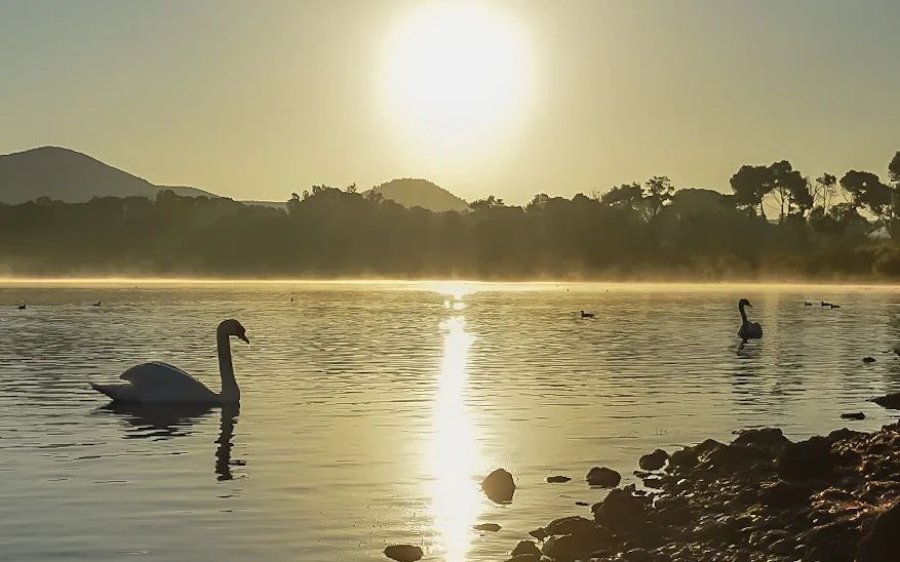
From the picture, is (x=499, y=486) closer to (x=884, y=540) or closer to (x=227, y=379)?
(x=884, y=540)

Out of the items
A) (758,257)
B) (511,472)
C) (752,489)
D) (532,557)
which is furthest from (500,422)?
(758,257)

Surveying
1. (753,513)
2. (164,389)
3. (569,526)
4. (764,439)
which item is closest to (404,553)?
(569,526)

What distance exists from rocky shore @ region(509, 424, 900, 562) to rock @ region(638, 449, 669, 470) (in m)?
2.01

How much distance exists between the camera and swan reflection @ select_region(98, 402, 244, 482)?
2623 centimetres

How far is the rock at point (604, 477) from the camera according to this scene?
22094mm

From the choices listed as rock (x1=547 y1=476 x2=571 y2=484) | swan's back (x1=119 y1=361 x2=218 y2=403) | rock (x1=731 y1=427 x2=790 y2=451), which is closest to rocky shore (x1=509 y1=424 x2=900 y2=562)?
rock (x1=731 y1=427 x2=790 y2=451)

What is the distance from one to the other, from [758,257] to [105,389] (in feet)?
573

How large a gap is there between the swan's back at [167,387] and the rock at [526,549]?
55.8 feet

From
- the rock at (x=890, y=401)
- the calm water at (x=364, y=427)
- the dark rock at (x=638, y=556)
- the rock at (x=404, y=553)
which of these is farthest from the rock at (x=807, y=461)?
the rock at (x=890, y=401)

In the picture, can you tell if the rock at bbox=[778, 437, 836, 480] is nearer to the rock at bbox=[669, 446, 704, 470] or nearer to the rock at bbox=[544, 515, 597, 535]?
the rock at bbox=[544, 515, 597, 535]

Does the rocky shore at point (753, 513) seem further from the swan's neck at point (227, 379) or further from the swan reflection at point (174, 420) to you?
the swan's neck at point (227, 379)

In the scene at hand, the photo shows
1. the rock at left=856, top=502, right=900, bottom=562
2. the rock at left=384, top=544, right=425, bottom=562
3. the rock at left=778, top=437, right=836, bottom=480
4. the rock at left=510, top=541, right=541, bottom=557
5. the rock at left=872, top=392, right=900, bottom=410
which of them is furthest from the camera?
the rock at left=872, top=392, right=900, bottom=410

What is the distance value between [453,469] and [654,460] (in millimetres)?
3534

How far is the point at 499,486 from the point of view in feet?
69.1
